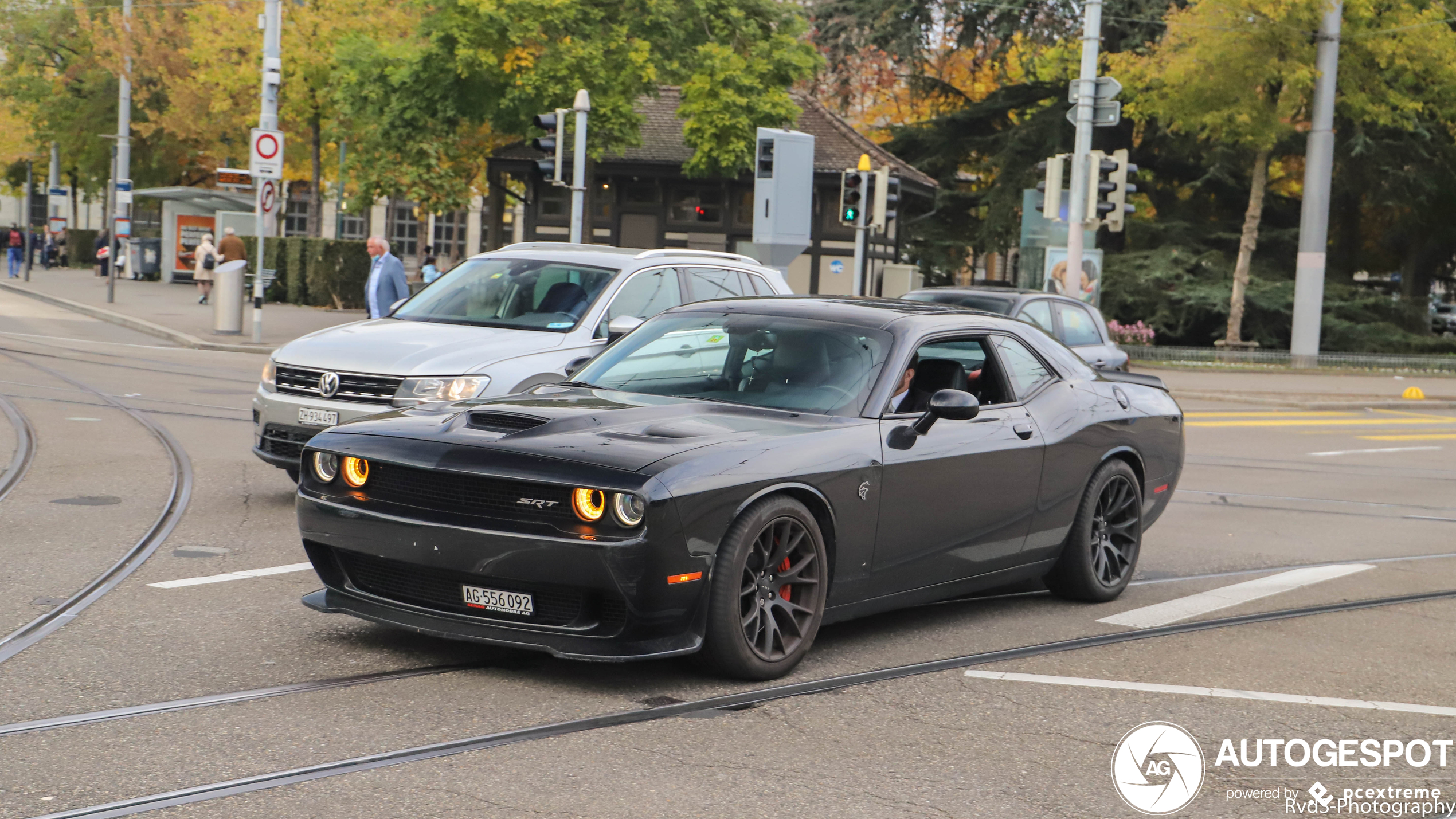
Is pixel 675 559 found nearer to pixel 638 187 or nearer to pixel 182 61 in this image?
pixel 638 187

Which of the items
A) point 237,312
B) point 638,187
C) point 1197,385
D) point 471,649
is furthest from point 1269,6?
point 471,649

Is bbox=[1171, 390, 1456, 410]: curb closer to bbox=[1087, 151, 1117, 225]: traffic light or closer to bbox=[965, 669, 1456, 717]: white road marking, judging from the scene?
bbox=[1087, 151, 1117, 225]: traffic light

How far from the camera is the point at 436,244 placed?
69562mm

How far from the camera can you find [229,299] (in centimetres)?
2602

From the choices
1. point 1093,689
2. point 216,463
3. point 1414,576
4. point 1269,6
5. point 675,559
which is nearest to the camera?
point 675,559

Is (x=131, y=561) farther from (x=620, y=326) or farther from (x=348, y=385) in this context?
(x=620, y=326)

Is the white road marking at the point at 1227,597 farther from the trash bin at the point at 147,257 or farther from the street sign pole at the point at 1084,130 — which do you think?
the trash bin at the point at 147,257

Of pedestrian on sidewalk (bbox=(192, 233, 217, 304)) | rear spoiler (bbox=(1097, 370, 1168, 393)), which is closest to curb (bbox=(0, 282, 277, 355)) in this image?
pedestrian on sidewalk (bbox=(192, 233, 217, 304))

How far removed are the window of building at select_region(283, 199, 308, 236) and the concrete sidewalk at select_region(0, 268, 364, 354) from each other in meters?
24.0

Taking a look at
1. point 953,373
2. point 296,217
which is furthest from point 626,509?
point 296,217

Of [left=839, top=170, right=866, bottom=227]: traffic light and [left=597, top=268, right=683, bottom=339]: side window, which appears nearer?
[left=597, top=268, right=683, bottom=339]: side window

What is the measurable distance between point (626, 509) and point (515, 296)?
18.8ft

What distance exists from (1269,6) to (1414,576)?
2472 centimetres

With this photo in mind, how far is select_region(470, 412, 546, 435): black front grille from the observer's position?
231 inches
